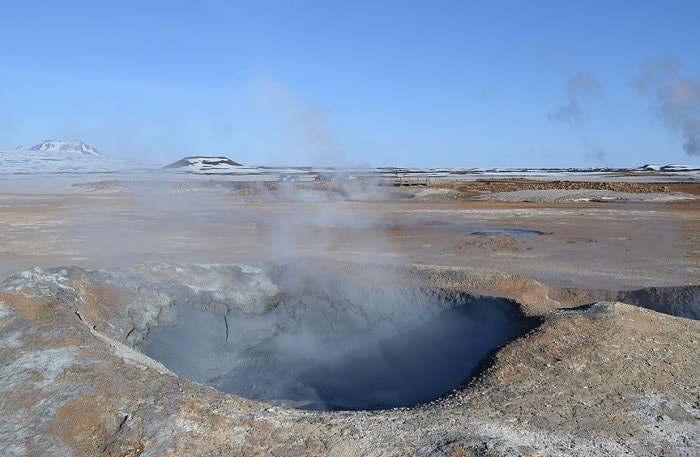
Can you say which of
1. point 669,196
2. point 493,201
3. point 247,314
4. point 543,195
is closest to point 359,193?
point 493,201

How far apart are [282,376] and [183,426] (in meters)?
2.84

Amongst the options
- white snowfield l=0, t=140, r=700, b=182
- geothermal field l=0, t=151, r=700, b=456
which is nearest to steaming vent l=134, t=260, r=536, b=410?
geothermal field l=0, t=151, r=700, b=456

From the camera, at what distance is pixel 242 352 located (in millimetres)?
6609

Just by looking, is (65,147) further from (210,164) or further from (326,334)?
(326,334)

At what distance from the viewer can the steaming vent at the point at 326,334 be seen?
19.4 ft

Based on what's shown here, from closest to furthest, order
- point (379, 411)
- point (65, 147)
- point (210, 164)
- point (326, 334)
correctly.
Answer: point (379, 411) → point (326, 334) → point (210, 164) → point (65, 147)

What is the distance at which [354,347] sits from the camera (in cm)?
667


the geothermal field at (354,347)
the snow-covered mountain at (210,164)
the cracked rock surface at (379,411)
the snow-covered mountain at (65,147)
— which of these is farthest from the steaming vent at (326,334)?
the snow-covered mountain at (65,147)

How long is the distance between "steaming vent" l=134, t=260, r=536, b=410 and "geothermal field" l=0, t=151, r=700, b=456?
0.02 meters

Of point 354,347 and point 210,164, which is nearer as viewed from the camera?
point 354,347

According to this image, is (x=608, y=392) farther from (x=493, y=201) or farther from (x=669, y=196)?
(x=669, y=196)

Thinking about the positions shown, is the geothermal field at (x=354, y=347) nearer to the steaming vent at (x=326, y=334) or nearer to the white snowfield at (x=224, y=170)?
the steaming vent at (x=326, y=334)

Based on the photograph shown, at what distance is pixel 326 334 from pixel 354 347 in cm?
38

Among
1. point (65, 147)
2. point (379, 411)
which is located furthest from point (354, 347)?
point (65, 147)
